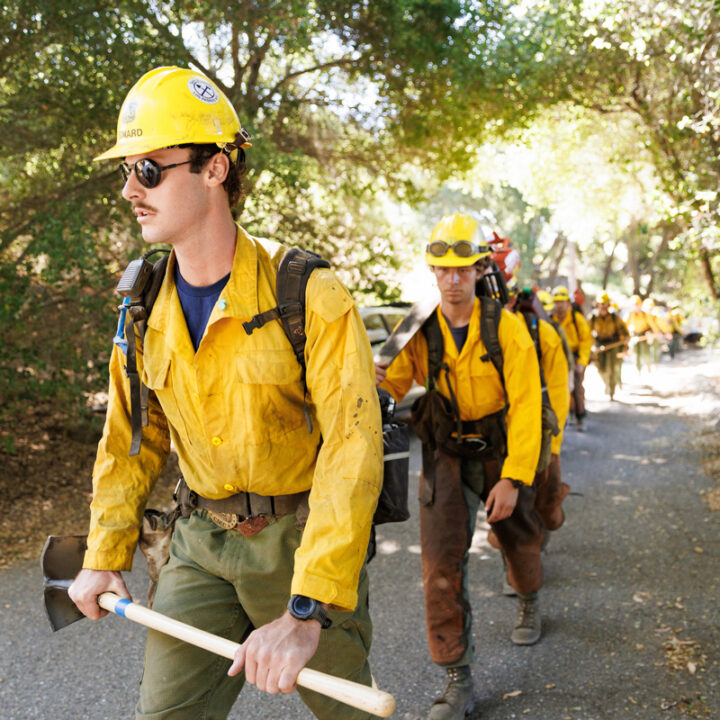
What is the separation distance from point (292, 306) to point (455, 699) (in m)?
2.50

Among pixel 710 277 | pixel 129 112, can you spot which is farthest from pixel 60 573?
pixel 710 277

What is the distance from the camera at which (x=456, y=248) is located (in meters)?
4.16

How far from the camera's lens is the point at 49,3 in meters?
7.26

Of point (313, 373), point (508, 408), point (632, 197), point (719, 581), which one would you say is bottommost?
point (719, 581)

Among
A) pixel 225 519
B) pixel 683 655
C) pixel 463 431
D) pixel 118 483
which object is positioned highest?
pixel 118 483

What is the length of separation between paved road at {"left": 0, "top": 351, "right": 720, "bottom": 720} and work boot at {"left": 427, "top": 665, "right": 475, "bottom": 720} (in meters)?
0.13

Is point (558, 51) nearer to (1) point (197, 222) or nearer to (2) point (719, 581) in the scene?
(2) point (719, 581)

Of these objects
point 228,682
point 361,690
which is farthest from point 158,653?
point 361,690

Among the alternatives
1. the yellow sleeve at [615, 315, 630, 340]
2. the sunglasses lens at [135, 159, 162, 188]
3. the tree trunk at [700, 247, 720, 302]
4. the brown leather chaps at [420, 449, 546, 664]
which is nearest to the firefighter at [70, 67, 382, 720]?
the sunglasses lens at [135, 159, 162, 188]

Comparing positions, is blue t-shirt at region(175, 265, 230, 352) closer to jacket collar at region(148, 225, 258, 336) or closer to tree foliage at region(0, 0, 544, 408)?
jacket collar at region(148, 225, 258, 336)

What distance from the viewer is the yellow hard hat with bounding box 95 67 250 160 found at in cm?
215

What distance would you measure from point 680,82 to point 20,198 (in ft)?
27.6

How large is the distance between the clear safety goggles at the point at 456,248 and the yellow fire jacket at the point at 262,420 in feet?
6.36

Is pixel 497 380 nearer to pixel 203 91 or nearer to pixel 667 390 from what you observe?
pixel 203 91
